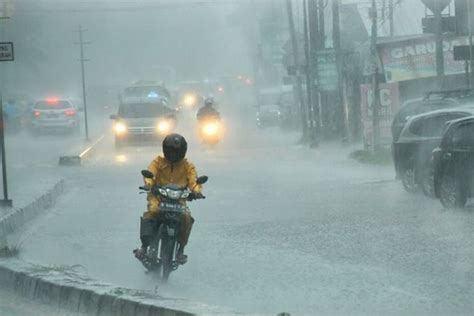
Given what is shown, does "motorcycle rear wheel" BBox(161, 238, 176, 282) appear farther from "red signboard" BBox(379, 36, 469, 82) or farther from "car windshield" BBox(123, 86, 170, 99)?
"car windshield" BBox(123, 86, 170, 99)

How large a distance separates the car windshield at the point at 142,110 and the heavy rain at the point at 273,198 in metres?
0.05

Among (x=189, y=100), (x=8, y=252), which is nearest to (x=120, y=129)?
(x=8, y=252)

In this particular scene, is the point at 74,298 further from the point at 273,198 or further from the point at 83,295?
the point at 273,198

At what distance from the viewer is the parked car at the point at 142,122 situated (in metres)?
45.0

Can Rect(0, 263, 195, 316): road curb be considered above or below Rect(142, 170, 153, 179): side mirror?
below

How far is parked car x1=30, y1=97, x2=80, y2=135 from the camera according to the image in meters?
58.4

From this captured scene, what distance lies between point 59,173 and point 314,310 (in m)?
22.7

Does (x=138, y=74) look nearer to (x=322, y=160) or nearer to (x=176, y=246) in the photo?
(x=322, y=160)

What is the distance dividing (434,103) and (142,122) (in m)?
20.4

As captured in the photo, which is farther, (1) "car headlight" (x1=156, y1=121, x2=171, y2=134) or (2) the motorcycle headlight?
(1) "car headlight" (x1=156, y1=121, x2=171, y2=134)

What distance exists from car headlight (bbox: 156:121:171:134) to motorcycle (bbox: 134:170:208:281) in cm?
3197

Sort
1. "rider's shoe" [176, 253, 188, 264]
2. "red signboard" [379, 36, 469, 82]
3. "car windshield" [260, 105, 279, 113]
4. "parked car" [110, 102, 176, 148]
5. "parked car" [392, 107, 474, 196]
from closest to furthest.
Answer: "rider's shoe" [176, 253, 188, 264] → "parked car" [392, 107, 474, 196] → "red signboard" [379, 36, 469, 82] → "parked car" [110, 102, 176, 148] → "car windshield" [260, 105, 279, 113]

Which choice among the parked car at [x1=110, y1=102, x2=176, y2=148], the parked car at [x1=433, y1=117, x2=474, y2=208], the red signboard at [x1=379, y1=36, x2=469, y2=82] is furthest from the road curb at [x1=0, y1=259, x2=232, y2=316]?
the parked car at [x1=110, y1=102, x2=176, y2=148]

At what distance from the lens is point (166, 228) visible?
13133 millimetres
